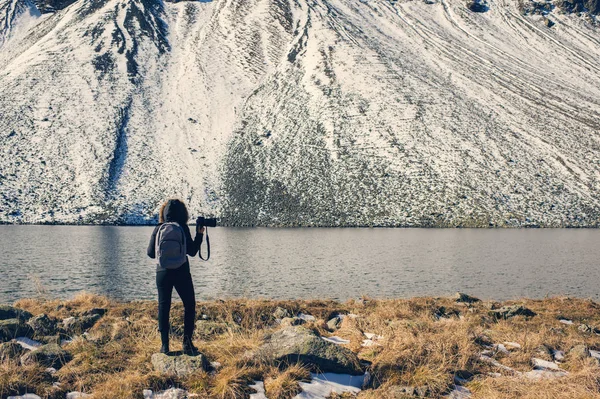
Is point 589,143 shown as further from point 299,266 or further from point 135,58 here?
point 135,58

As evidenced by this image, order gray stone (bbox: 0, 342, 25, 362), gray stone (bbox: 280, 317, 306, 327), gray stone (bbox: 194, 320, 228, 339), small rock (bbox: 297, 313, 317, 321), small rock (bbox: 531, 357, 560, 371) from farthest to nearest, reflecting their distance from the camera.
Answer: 1. small rock (bbox: 297, 313, 317, 321)
2. gray stone (bbox: 280, 317, 306, 327)
3. gray stone (bbox: 194, 320, 228, 339)
4. small rock (bbox: 531, 357, 560, 371)
5. gray stone (bbox: 0, 342, 25, 362)

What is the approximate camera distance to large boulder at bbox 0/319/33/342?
32.3 feet

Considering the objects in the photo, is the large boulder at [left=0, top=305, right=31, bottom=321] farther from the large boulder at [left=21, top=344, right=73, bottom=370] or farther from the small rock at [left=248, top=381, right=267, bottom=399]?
the small rock at [left=248, top=381, right=267, bottom=399]

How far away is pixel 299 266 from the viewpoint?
99.1 ft

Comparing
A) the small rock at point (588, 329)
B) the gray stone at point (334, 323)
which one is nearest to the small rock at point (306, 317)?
the gray stone at point (334, 323)

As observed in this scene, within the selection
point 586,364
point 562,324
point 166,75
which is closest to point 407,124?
point 166,75

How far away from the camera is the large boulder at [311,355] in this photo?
27.3 feet

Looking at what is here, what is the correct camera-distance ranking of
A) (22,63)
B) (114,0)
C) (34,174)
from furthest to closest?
(114,0)
(22,63)
(34,174)

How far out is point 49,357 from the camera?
843cm

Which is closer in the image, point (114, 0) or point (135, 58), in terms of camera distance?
point (135, 58)

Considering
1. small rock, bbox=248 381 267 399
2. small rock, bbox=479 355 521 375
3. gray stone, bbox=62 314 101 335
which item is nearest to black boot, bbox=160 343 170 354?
small rock, bbox=248 381 267 399

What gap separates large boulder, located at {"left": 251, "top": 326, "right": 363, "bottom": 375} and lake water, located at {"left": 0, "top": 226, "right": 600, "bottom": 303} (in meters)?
11.9

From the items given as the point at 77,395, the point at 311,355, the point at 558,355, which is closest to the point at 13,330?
the point at 77,395

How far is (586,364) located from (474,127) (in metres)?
72.7
